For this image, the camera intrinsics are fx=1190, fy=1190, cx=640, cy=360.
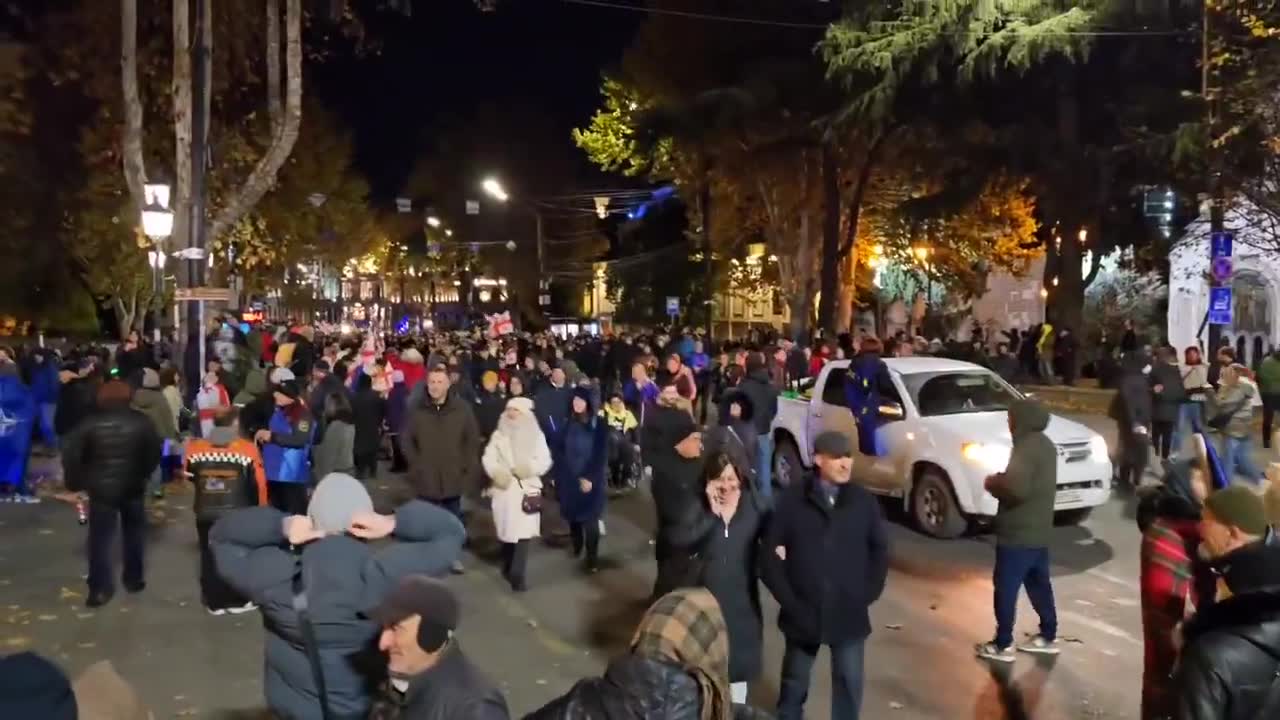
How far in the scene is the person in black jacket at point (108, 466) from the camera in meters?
8.74

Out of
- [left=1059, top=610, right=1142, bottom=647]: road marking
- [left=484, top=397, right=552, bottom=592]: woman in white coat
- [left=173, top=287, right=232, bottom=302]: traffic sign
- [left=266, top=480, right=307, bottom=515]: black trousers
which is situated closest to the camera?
[left=1059, top=610, right=1142, bottom=647]: road marking

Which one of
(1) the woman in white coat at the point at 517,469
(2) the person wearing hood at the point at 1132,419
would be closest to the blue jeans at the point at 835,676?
(1) the woman in white coat at the point at 517,469

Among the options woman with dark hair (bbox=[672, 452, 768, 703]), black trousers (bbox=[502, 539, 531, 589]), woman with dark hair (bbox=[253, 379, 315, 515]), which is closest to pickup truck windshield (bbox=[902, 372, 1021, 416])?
black trousers (bbox=[502, 539, 531, 589])

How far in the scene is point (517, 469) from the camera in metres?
9.40

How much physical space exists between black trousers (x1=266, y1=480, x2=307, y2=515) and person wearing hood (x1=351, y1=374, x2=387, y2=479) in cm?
489

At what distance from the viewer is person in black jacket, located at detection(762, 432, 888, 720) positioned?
5.61 m

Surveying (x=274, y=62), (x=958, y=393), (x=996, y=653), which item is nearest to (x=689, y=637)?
(x=996, y=653)

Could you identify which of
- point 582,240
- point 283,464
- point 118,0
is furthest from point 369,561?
point 582,240

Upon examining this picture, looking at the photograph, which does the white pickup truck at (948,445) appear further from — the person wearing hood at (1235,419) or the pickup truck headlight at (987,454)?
the person wearing hood at (1235,419)

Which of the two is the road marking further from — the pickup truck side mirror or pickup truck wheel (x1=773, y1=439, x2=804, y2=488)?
pickup truck wheel (x1=773, y1=439, x2=804, y2=488)

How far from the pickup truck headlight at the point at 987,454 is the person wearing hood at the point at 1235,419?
11.2ft

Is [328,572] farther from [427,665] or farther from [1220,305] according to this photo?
[1220,305]

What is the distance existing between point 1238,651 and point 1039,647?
4.65 m

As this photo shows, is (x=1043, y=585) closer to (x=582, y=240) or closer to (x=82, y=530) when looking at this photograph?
(x=82, y=530)
